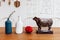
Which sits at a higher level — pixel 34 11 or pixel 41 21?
pixel 34 11

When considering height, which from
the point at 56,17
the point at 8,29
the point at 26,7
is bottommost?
the point at 8,29

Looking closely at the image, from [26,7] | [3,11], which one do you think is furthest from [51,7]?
[3,11]

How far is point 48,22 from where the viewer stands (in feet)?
5.65

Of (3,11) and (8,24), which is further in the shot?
(3,11)

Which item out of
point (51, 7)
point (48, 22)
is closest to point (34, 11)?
point (51, 7)

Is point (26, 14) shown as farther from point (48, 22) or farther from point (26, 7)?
point (48, 22)

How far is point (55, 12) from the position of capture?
6.72ft

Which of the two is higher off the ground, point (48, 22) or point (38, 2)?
point (38, 2)

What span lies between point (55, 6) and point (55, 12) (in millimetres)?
82

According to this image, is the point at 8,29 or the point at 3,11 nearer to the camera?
the point at 8,29

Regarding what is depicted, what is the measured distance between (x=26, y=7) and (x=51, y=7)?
34cm

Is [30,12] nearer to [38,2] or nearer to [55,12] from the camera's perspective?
[38,2]

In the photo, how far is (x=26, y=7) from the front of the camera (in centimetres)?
202

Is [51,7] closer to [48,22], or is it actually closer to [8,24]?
[48,22]
